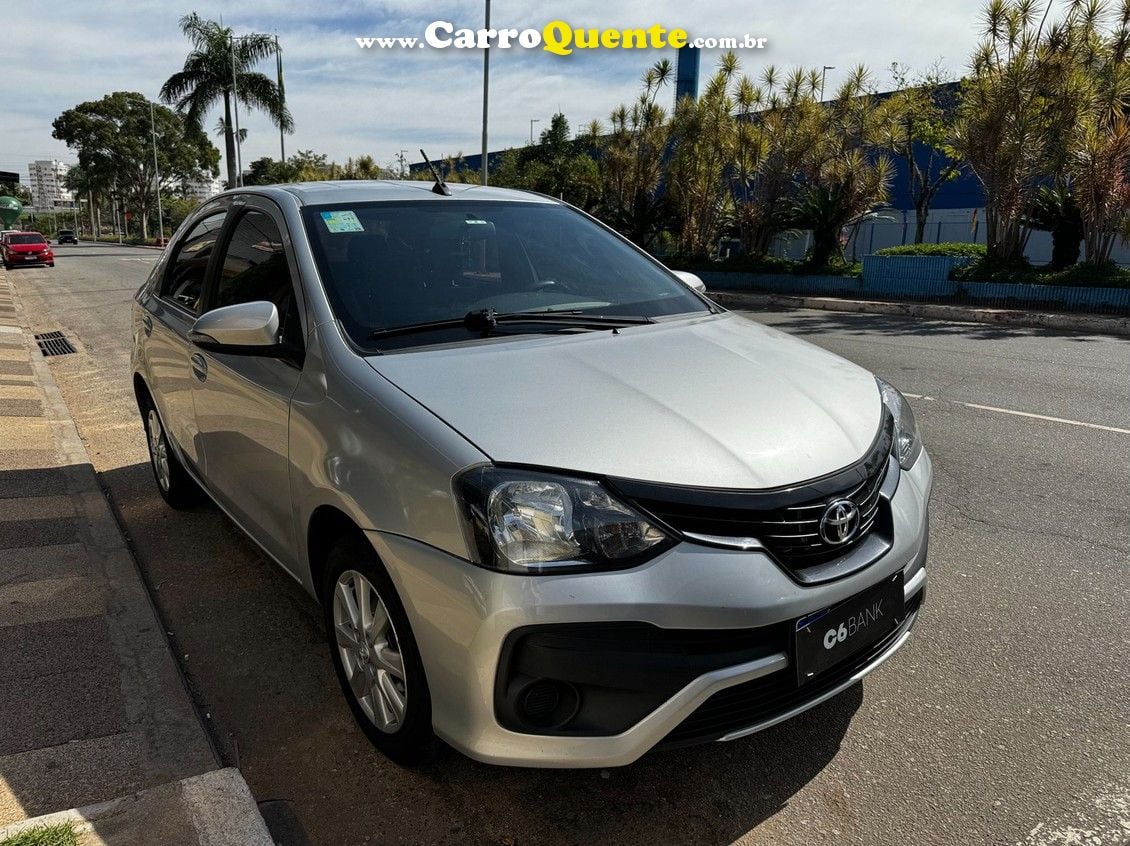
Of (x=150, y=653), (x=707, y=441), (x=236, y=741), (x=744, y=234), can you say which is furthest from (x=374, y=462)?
(x=744, y=234)

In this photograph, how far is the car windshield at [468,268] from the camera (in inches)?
109

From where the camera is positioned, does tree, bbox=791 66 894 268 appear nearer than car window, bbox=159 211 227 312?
No

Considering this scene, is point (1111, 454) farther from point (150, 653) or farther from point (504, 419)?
point (150, 653)

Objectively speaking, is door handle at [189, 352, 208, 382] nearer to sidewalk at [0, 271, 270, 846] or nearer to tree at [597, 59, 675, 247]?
sidewalk at [0, 271, 270, 846]

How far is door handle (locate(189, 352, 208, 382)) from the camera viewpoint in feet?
11.3

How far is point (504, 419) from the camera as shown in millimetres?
2111

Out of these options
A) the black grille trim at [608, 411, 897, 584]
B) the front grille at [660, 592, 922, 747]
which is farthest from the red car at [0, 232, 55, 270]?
the front grille at [660, 592, 922, 747]

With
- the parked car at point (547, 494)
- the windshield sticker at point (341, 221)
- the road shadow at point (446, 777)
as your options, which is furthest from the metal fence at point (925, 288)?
the windshield sticker at point (341, 221)

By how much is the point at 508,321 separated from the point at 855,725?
1667 millimetres

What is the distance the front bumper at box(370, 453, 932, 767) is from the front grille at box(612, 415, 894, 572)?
56 millimetres

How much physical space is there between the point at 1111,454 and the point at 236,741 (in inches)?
210

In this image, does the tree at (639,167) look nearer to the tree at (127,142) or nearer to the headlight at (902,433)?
the headlight at (902,433)

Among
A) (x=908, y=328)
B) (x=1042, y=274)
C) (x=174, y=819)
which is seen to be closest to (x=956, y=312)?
(x=908, y=328)

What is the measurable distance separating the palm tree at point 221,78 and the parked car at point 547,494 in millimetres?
39705
